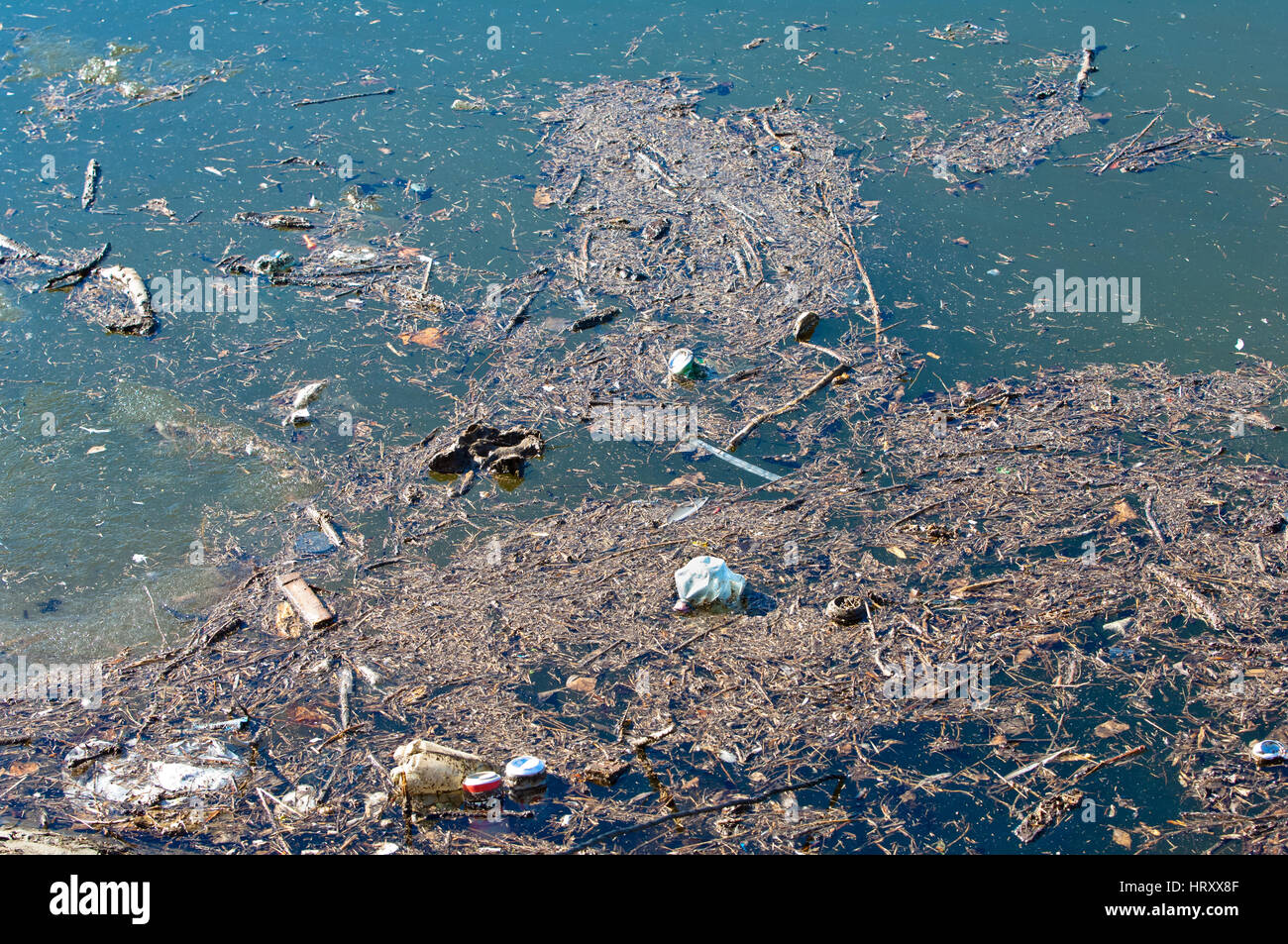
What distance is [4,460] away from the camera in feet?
17.6

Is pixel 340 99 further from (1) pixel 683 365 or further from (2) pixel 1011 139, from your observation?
(2) pixel 1011 139

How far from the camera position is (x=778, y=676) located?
4.23 meters

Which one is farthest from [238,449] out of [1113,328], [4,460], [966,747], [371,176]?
[1113,328]

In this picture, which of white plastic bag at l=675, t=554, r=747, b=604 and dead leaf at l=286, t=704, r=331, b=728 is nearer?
dead leaf at l=286, t=704, r=331, b=728

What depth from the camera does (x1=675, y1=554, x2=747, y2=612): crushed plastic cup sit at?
446 cm

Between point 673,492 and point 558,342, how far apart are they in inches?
59.7

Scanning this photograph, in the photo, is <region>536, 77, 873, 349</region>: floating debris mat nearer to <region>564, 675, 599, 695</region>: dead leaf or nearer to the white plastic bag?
the white plastic bag

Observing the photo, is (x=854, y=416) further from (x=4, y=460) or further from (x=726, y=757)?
(x=4, y=460)

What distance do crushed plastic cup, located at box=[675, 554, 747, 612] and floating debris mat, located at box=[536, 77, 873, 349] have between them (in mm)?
1996

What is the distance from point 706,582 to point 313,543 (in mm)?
2081

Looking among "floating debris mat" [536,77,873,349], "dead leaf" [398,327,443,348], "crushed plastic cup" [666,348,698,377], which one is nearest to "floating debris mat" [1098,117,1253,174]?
"floating debris mat" [536,77,873,349]

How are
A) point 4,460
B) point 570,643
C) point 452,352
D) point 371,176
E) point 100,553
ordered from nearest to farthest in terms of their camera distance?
point 570,643 → point 100,553 → point 4,460 → point 452,352 → point 371,176

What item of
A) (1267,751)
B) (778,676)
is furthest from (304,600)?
(1267,751)

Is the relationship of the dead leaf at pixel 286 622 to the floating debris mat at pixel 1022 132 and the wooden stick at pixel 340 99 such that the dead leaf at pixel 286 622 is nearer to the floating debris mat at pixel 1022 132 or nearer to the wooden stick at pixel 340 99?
the wooden stick at pixel 340 99
